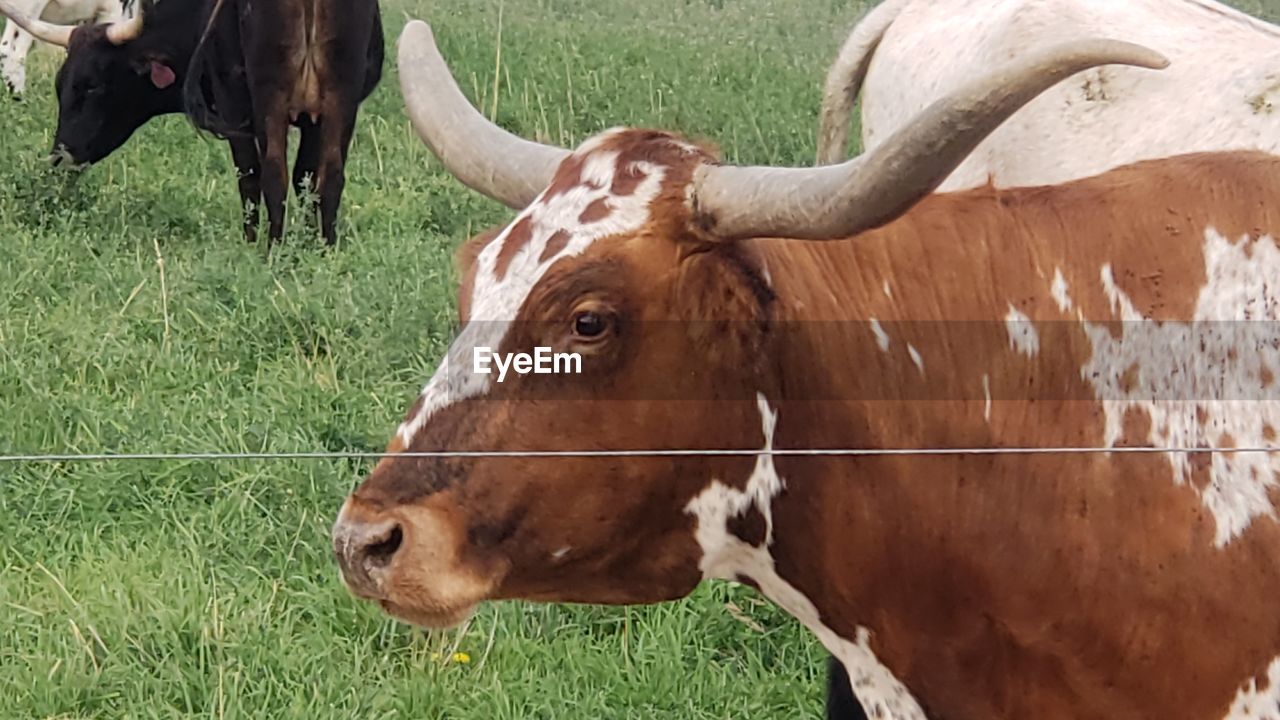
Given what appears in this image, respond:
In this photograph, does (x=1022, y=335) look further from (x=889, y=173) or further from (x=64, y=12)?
(x=64, y=12)

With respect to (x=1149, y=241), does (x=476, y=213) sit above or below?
below

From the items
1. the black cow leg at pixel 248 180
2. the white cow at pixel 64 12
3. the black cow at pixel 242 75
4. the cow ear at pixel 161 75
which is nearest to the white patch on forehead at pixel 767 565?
the black cow leg at pixel 248 180

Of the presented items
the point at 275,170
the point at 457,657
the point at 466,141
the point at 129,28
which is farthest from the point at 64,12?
the point at 466,141

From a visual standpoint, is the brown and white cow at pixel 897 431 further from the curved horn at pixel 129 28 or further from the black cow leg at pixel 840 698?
the curved horn at pixel 129 28

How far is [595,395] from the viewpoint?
170 cm

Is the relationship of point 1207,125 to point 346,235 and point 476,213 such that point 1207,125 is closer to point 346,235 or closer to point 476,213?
point 476,213

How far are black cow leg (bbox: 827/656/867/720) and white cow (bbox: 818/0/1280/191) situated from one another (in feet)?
2.43

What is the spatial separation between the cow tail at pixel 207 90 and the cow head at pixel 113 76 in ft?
0.30

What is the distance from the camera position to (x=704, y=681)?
2.56 meters

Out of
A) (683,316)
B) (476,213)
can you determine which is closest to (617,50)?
(476,213)

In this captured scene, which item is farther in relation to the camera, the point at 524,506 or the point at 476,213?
the point at 476,213

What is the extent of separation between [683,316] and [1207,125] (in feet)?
3.62
